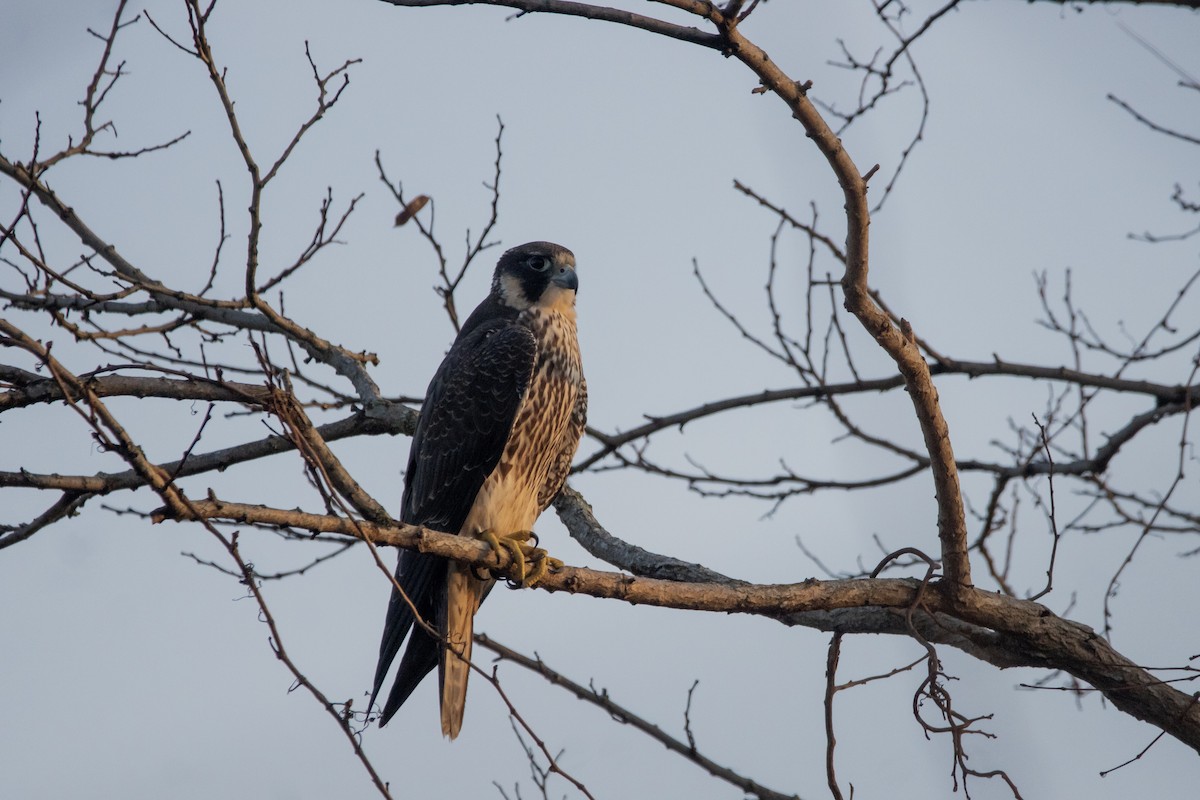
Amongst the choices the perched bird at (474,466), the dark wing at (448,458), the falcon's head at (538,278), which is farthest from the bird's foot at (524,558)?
the falcon's head at (538,278)

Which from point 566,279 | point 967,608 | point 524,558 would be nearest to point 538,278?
point 566,279

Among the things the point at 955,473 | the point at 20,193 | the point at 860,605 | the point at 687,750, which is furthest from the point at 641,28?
the point at 687,750

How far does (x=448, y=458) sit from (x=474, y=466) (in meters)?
0.12

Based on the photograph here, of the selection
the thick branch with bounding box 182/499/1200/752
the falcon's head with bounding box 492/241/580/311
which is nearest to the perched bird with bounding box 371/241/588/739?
the falcon's head with bounding box 492/241/580/311

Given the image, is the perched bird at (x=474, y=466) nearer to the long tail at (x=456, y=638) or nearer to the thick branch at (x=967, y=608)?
the long tail at (x=456, y=638)

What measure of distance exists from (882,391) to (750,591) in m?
2.38

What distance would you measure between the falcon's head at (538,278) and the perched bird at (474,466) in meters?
0.22

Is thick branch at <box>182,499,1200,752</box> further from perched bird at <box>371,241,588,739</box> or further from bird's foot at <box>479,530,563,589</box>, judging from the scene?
perched bird at <box>371,241,588,739</box>

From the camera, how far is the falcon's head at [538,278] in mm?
5445

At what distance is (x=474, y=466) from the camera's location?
4.73 metres

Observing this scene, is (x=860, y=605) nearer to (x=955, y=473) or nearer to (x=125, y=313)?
(x=955, y=473)

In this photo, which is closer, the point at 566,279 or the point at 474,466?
the point at 474,466

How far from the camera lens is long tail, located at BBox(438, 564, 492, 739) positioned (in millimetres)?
4645

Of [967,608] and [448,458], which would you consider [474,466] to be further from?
[967,608]
